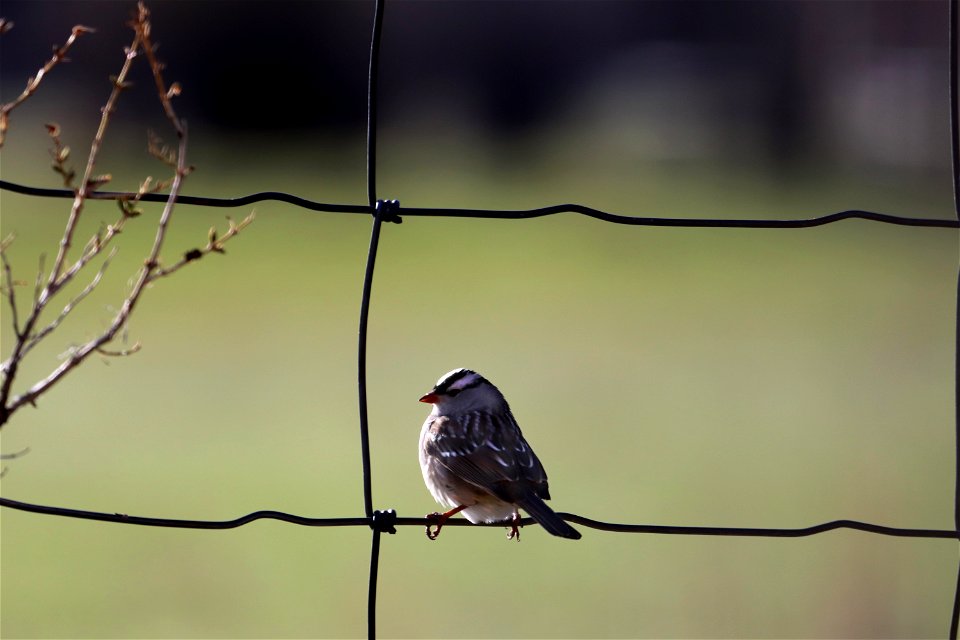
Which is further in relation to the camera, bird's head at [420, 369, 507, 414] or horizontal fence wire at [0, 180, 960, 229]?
bird's head at [420, 369, 507, 414]

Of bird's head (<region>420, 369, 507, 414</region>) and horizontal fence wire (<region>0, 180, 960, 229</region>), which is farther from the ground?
horizontal fence wire (<region>0, 180, 960, 229</region>)

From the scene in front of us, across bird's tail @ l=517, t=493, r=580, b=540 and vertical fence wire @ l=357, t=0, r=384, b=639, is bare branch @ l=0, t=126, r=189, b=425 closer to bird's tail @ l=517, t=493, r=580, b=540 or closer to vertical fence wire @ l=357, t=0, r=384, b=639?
vertical fence wire @ l=357, t=0, r=384, b=639

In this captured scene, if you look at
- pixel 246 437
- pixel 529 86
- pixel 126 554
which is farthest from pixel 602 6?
pixel 126 554

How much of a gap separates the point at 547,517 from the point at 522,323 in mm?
17005

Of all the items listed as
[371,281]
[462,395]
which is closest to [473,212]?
[371,281]

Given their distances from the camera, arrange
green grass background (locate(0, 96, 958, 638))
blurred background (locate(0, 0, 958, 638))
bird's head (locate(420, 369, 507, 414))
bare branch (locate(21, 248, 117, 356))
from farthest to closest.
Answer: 1. blurred background (locate(0, 0, 958, 638))
2. green grass background (locate(0, 96, 958, 638))
3. bird's head (locate(420, 369, 507, 414))
4. bare branch (locate(21, 248, 117, 356))

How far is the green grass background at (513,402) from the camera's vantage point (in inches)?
420

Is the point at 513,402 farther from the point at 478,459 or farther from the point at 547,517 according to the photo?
the point at 547,517

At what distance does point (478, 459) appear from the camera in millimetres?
4629

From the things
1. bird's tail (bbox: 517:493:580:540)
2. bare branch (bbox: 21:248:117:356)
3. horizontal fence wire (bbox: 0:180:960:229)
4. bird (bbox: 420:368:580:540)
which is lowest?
bird's tail (bbox: 517:493:580:540)

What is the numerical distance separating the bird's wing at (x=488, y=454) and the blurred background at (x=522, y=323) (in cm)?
535

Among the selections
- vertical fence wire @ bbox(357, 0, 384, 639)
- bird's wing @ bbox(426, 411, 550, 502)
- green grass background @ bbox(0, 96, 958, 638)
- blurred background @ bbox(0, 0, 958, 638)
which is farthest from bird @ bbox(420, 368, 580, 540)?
blurred background @ bbox(0, 0, 958, 638)

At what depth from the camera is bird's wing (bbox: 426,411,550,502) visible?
449cm

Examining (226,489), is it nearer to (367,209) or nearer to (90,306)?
(90,306)
